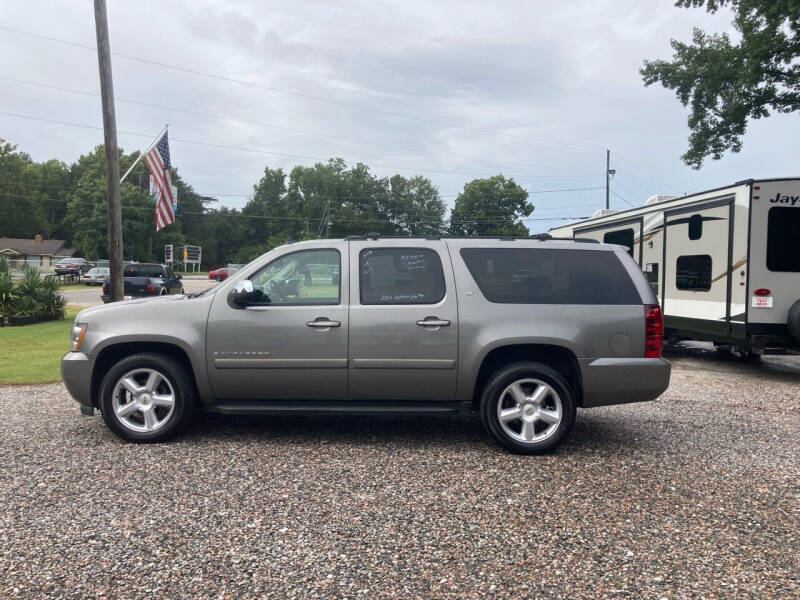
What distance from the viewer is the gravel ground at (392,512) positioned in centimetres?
297

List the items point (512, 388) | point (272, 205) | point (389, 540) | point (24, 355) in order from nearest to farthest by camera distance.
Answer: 1. point (389, 540)
2. point (512, 388)
3. point (24, 355)
4. point (272, 205)

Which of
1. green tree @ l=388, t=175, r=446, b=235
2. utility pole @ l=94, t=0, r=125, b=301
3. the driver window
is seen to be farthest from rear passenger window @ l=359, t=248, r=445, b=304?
green tree @ l=388, t=175, r=446, b=235

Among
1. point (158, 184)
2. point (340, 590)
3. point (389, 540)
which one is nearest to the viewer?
point (340, 590)

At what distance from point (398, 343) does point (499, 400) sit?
983mm

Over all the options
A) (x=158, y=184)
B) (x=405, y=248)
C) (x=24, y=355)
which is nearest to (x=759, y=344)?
(x=405, y=248)

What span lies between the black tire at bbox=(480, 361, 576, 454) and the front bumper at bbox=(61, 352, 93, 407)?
3447mm

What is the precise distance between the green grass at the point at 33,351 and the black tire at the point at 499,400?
678 cm

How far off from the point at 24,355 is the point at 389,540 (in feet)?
33.4

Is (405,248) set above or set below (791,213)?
below

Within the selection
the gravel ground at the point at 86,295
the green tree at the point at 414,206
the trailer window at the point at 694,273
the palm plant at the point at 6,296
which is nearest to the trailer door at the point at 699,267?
the trailer window at the point at 694,273

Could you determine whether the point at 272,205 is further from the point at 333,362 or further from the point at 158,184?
the point at 333,362

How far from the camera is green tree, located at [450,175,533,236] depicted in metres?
81.2

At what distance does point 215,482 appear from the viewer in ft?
14.1

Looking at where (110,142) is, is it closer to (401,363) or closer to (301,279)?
(301,279)
